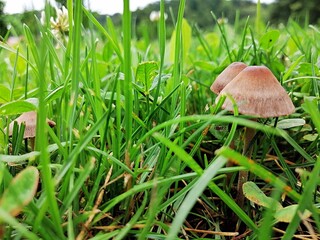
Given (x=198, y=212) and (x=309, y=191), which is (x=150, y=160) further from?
(x=309, y=191)

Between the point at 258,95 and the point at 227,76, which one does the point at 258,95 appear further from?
the point at 227,76

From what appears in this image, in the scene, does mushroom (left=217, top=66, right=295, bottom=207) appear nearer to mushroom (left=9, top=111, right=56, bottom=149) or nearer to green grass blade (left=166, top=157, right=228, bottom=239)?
green grass blade (left=166, top=157, right=228, bottom=239)

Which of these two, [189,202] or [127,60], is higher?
[127,60]

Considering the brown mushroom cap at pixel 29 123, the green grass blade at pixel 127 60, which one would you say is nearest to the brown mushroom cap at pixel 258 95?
the green grass blade at pixel 127 60

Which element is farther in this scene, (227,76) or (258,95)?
(227,76)

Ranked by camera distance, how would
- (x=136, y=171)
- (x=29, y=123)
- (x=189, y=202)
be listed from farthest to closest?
(x=29, y=123)
(x=136, y=171)
(x=189, y=202)

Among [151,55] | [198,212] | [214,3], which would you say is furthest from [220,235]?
[214,3]

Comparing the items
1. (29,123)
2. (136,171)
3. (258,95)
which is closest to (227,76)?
(258,95)

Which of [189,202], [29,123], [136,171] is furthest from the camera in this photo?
[29,123]
